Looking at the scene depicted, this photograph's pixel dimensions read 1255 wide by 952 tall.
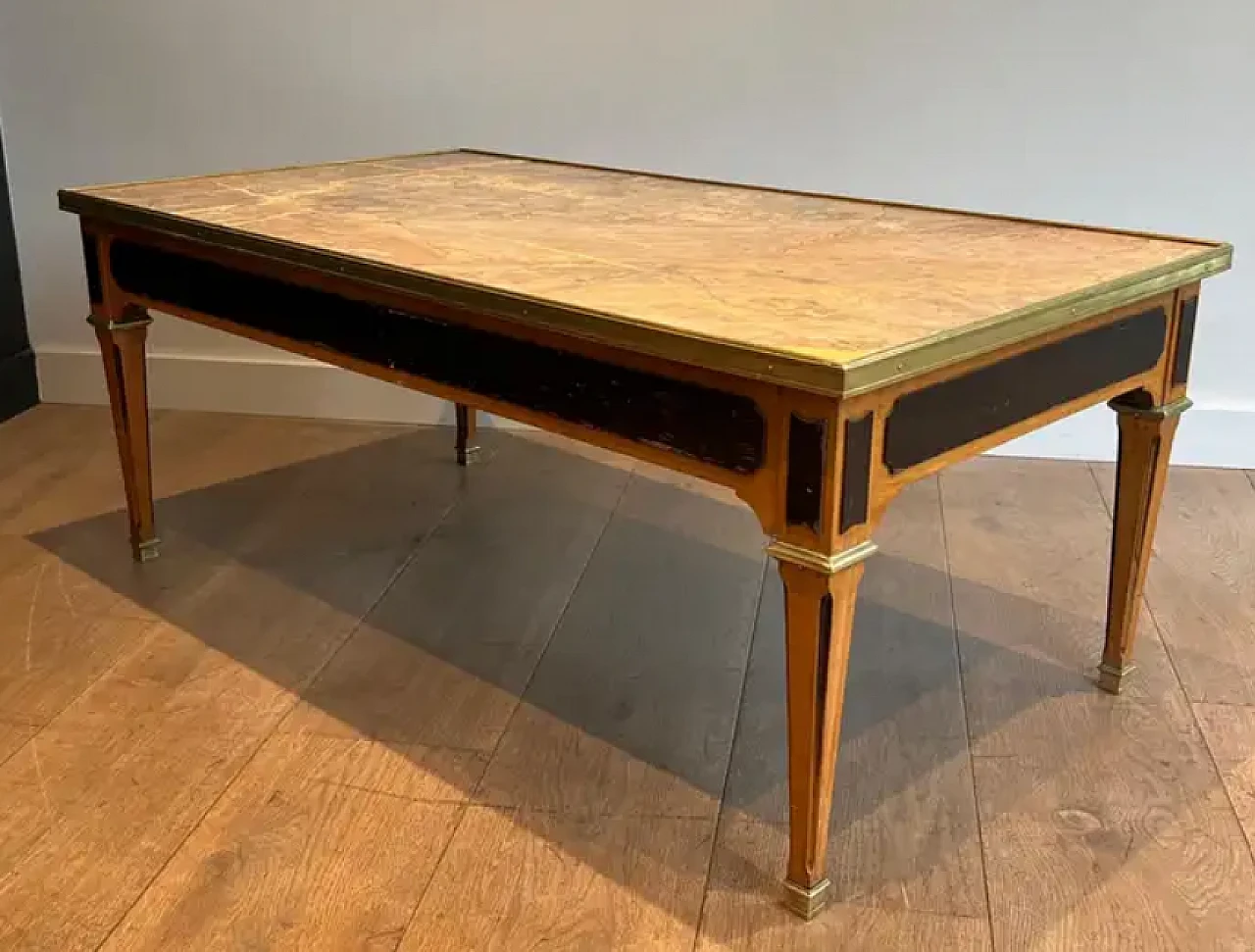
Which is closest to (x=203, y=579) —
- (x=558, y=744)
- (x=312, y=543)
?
(x=312, y=543)

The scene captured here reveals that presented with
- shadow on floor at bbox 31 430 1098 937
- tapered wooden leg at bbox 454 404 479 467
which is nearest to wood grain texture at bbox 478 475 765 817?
shadow on floor at bbox 31 430 1098 937

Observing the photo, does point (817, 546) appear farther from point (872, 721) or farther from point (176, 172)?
point (176, 172)

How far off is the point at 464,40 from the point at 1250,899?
206 centimetres

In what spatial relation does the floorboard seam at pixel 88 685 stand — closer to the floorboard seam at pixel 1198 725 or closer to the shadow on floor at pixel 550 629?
the shadow on floor at pixel 550 629

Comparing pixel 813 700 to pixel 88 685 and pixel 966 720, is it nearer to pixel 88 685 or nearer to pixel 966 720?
pixel 966 720

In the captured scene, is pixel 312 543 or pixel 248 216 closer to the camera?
pixel 248 216

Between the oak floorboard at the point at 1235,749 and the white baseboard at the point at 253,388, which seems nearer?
the oak floorboard at the point at 1235,749

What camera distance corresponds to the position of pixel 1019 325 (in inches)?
52.4

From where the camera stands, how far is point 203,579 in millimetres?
2172

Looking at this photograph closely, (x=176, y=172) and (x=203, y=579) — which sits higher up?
(x=176, y=172)

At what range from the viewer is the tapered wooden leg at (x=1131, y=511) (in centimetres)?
167

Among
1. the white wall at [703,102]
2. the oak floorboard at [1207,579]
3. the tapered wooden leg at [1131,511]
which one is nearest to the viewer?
the tapered wooden leg at [1131,511]

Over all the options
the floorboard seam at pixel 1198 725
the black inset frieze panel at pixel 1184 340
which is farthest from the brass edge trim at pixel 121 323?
the floorboard seam at pixel 1198 725

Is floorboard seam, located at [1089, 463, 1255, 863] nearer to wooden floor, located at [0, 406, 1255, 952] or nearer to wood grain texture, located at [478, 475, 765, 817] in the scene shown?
wooden floor, located at [0, 406, 1255, 952]
